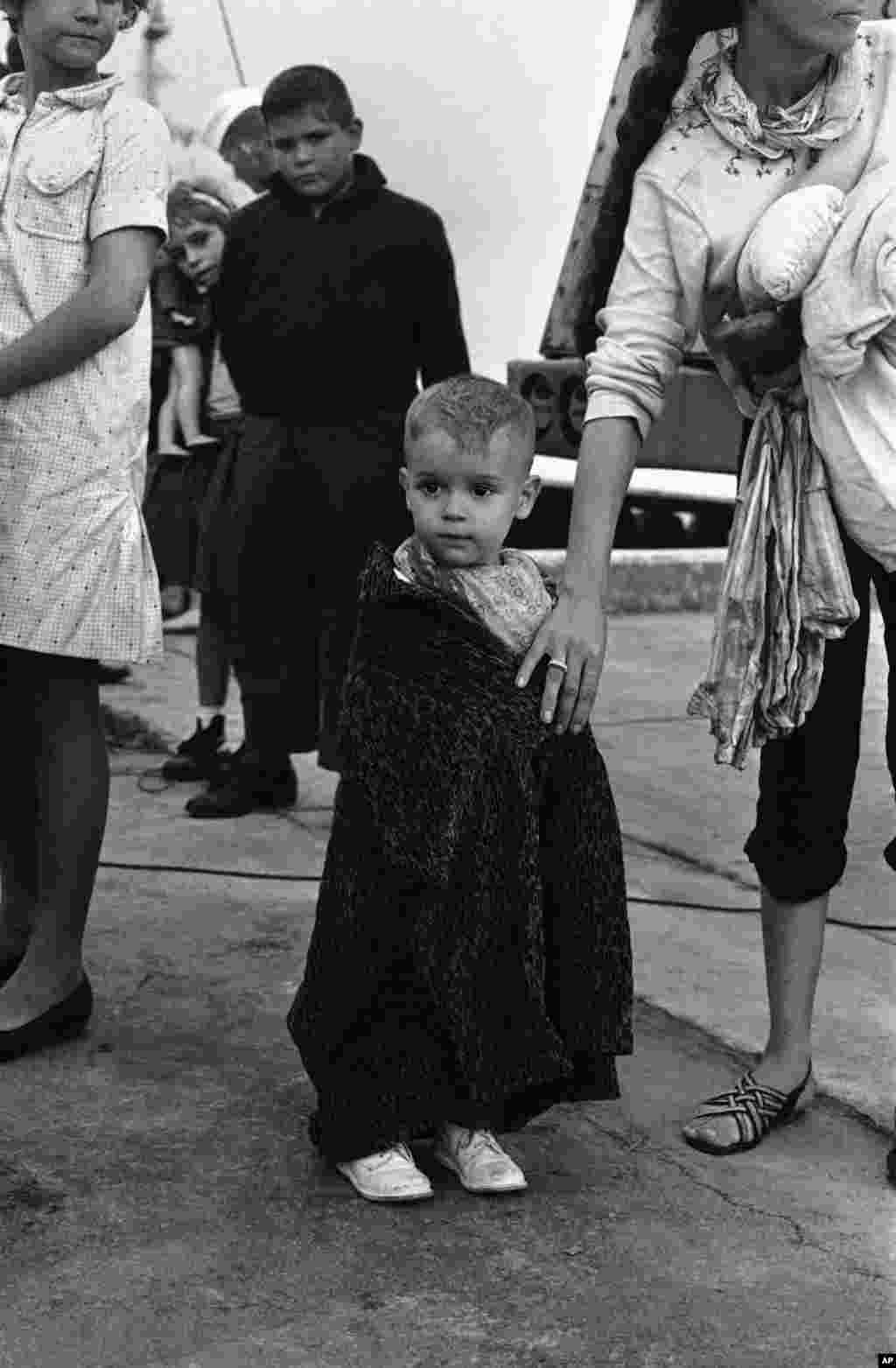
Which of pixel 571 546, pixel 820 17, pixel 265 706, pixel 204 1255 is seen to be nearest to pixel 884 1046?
pixel 571 546

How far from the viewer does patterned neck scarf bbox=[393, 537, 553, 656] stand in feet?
9.71

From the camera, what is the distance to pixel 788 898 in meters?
3.25

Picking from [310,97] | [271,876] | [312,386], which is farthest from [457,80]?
[271,876]

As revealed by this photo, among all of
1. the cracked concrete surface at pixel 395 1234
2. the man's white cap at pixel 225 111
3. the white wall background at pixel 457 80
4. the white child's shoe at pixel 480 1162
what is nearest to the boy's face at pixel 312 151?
the cracked concrete surface at pixel 395 1234

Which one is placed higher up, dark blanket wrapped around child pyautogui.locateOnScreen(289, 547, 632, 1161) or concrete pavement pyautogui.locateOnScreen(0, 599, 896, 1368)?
dark blanket wrapped around child pyautogui.locateOnScreen(289, 547, 632, 1161)

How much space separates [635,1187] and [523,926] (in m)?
→ 0.46

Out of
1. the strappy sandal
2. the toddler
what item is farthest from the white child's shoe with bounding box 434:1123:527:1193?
the strappy sandal

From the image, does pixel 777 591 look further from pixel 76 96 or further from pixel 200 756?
pixel 200 756

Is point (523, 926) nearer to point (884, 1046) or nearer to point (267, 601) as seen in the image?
point (884, 1046)

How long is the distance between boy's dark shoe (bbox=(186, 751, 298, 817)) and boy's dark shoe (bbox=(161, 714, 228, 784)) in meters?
0.17

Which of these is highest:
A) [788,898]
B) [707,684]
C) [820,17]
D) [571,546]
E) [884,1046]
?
[820,17]

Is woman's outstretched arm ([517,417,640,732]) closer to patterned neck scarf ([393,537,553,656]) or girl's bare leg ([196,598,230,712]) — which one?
patterned neck scarf ([393,537,553,656])

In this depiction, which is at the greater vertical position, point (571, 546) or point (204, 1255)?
point (571, 546)

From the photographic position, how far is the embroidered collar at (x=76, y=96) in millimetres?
3520
